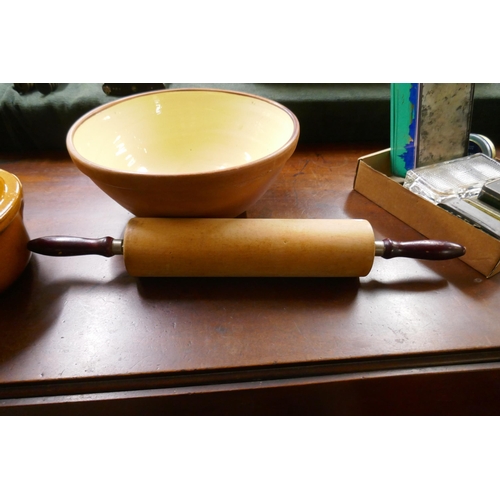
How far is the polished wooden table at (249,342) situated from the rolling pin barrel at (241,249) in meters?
0.03

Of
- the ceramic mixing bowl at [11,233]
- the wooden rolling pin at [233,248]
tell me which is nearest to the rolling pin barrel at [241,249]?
the wooden rolling pin at [233,248]

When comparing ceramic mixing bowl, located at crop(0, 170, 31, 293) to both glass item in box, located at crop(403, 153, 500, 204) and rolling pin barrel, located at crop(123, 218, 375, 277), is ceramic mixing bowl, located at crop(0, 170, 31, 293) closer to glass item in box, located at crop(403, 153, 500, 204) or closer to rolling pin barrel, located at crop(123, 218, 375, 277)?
rolling pin barrel, located at crop(123, 218, 375, 277)

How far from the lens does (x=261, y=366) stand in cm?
40

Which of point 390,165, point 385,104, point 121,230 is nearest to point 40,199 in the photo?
point 121,230

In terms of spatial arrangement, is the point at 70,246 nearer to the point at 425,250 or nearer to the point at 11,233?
the point at 11,233

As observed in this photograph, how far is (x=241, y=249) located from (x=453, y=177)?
1.26 ft

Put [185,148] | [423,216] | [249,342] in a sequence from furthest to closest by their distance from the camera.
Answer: [185,148] < [423,216] < [249,342]

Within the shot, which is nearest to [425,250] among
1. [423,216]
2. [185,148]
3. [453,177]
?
[423,216]

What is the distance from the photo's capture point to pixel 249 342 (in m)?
0.42

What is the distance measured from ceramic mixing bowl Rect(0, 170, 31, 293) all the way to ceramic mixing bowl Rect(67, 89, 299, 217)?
80 millimetres

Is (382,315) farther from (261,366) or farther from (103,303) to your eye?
(103,303)

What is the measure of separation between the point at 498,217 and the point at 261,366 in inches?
14.6

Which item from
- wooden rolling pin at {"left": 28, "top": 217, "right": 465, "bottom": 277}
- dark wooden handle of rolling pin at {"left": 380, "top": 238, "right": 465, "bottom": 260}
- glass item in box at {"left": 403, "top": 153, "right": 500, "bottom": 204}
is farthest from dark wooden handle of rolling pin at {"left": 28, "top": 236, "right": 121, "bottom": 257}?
glass item in box at {"left": 403, "top": 153, "right": 500, "bottom": 204}

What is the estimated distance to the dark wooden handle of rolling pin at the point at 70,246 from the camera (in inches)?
18.2
